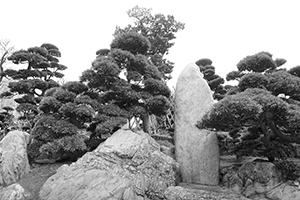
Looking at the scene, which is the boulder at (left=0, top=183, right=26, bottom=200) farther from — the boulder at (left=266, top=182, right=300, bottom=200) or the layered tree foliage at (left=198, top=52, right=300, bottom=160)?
the boulder at (left=266, top=182, right=300, bottom=200)

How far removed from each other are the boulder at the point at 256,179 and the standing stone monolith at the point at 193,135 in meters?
0.82

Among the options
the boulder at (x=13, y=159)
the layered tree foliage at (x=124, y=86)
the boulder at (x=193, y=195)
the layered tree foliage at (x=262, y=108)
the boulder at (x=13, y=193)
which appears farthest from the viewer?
the layered tree foliage at (x=124, y=86)

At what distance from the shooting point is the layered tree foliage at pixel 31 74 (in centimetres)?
1001

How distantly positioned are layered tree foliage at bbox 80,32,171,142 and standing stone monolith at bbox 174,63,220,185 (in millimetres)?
688

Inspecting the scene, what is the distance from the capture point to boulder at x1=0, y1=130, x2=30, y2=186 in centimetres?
629

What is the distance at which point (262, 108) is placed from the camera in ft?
15.7

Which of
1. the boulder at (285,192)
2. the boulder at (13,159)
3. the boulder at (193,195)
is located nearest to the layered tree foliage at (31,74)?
the boulder at (13,159)

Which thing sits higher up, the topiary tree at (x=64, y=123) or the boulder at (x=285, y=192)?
the topiary tree at (x=64, y=123)

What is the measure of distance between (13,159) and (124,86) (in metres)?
4.24

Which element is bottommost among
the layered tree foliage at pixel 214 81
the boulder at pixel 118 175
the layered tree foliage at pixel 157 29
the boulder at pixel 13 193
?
the boulder at pixel 13 193

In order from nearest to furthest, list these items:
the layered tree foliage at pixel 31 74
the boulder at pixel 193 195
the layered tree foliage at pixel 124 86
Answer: the boulder at pixel 193 195, the layered tree foliage at pixel 124 86, the layered tree foliage at pixel 31 74

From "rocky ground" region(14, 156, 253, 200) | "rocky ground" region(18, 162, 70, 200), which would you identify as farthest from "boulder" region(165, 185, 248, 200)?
"rocky ground" region(18, 162, 70, 200)

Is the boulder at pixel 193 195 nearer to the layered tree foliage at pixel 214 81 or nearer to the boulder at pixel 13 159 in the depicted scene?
the boulder at pixel 13 159

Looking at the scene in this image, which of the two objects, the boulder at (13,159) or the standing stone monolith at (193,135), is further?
the standing stone monolith at (193,135)
